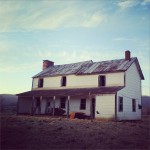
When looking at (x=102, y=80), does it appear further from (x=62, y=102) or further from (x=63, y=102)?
(x=62, y=102)

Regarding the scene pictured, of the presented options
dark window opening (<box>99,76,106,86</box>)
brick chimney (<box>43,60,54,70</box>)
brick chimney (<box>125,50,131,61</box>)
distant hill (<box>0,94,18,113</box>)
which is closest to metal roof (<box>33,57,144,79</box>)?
brick chimney (<box>125,50,131,61</box>)

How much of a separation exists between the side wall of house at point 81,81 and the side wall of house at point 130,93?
3.58 ft

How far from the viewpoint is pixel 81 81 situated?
28.7 metres

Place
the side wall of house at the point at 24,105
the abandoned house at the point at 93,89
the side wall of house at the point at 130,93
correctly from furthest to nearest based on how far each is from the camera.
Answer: the side wall of house at the point at 24,105 < the side wall of house at the point at 130,93 < the abandoned house at the point at 93,89

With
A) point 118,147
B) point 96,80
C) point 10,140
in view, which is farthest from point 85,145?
point 96,80

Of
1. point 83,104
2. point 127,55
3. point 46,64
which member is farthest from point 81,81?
point 46,64

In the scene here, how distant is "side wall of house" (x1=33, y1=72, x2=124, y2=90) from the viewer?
1000 inches

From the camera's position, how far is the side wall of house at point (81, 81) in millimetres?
25406

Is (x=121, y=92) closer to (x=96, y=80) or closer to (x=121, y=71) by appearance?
(x=121, y=71)

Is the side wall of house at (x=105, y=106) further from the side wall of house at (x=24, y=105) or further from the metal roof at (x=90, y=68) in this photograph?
the side wall of house at (x=24, y=105)

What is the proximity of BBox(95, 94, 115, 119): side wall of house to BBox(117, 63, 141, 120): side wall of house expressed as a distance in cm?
85

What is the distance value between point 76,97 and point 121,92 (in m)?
6.52

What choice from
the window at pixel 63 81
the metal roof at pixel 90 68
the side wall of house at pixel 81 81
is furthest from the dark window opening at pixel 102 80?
the window at pixel 63 81

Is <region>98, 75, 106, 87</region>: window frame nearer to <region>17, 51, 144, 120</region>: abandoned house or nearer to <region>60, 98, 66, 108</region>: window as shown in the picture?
<region>17, 51, 144, 120</region>: abandoned house
